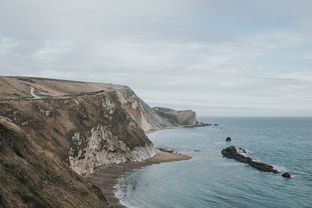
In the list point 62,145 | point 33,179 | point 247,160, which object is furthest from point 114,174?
point 247,160

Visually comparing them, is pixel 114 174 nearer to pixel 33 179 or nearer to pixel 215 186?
pixel 215 186

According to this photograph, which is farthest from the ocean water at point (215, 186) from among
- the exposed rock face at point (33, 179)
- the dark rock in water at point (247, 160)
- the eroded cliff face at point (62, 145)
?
the exposed rock face at point (33, 179)

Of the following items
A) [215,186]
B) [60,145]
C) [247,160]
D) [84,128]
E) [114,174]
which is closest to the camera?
[60,145]

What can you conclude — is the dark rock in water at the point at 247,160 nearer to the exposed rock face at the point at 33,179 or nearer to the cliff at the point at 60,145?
the cliff at the point at 60,145

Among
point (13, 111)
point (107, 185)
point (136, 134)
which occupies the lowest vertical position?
point (107, 185)

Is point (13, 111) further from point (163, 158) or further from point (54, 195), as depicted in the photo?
point (163, 158)

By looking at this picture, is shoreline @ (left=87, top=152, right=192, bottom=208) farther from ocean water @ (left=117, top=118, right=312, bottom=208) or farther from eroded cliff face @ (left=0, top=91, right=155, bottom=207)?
eroded cliff face @ (left=0, top=91, right=155, bottom=207)

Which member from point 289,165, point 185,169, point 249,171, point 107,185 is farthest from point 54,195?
point 289,165
